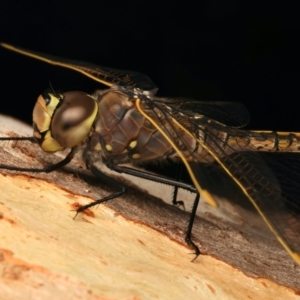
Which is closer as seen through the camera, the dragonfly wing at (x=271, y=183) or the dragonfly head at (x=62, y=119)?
the dragonfly wing at (x=271, y=183)

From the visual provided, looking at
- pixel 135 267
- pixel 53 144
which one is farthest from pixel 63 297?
pixel 53 144

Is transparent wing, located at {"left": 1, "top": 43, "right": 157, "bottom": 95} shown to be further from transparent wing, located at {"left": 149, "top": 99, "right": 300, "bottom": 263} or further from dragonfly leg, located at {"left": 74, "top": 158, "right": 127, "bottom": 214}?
dragonfly leg, located at {"left": 74, "top": 158, "right": 127, "bottom": 214}

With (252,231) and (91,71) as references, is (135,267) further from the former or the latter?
(91,71)

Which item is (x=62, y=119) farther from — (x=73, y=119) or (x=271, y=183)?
(x=271, y=183)

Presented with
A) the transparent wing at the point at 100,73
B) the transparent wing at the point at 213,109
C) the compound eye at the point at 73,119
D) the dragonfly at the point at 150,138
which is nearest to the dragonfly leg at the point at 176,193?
the dragonfly at the point at 150,138

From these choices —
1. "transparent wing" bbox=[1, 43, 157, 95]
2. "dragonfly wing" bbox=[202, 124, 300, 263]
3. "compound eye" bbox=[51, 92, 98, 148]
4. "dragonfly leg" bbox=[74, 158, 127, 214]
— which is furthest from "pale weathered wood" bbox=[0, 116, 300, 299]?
"transparent wing" bbox=[1, 43, 157, 95]

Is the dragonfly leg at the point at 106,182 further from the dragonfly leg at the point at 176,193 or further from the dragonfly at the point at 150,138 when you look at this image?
the dragonfly leg at the point at 176,193

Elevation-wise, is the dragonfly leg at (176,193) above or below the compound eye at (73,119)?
below
